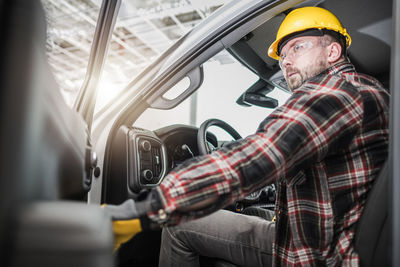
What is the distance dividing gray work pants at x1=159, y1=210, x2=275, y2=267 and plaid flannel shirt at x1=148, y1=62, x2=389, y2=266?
0.17 metres

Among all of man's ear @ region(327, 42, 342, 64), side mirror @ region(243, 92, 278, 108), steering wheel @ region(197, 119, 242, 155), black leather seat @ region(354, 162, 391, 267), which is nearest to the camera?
black leather seat @ region(354, 162, 391, 267)

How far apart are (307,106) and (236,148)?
238 mm

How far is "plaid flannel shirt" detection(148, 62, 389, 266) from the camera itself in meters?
0.68

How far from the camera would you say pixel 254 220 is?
49.0 inches

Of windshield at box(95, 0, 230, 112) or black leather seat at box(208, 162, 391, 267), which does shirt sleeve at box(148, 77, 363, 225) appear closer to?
black leather seat at box(208, 162, 391, 267)

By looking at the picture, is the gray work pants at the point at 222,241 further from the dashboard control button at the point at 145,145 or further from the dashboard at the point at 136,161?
the dashboard control button at the point at 145,145

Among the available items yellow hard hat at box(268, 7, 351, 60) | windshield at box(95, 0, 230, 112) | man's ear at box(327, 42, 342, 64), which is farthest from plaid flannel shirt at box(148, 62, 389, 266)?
windshield at box(95, 0, 230, 112)

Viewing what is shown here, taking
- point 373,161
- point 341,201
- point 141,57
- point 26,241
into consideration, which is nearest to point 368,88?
point 373,161

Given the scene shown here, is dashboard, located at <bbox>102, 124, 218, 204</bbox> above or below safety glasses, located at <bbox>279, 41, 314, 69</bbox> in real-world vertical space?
below

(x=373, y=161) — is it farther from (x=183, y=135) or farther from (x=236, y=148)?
(x=183, y=135)

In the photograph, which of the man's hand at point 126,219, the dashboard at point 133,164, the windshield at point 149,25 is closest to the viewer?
the man's hand at point 126,219

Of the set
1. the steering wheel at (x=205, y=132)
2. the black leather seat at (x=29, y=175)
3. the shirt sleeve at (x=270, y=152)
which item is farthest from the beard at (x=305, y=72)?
the black leather seat at (x=29, y=175)

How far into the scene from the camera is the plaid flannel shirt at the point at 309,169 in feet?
2.24

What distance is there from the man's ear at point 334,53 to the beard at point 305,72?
3 centimetres
